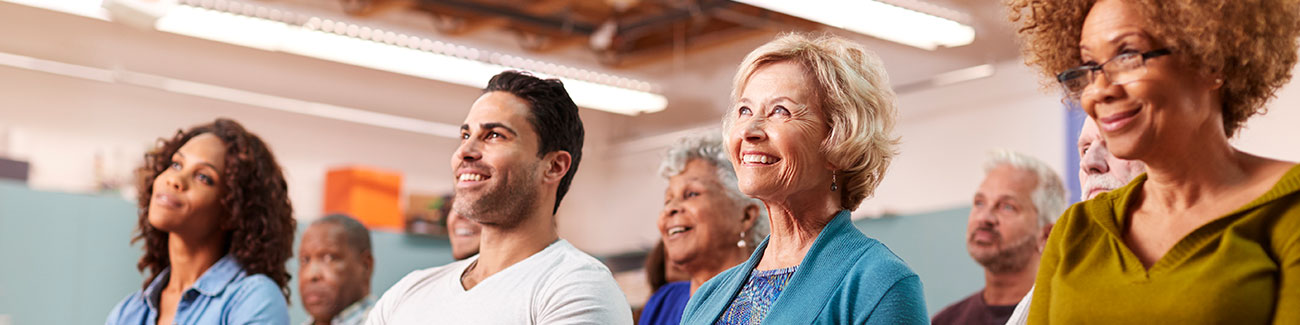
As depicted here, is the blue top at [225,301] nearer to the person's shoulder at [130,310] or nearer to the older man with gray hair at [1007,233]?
the person's shoulder at [130,310]

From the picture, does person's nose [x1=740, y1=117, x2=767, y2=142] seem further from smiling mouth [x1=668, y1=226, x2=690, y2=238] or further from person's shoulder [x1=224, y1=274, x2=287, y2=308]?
person's shoulder [x1=224, y1=274, x2=287, y2=308]

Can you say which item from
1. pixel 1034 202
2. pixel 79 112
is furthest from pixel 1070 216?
pixel 79 112

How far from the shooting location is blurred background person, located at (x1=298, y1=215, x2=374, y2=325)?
445 cm

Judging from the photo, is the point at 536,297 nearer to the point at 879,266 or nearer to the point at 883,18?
the point at 879,266

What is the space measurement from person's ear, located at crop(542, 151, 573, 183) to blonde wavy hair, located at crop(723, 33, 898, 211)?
1.92ft

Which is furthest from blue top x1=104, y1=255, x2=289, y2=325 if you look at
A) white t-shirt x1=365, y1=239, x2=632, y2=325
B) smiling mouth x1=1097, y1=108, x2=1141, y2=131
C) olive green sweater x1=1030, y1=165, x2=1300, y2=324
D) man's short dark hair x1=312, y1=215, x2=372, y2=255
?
smiling mouth x1=1097, y1=108, x2=1141, y2=131

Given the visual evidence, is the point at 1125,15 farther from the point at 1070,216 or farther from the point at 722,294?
the point at 722,294

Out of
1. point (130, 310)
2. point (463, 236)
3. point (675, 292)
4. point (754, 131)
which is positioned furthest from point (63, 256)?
point (754, 131)

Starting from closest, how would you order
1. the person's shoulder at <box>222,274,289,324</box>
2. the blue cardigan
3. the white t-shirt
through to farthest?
the blue cardigan → the white t-shirt → the person's shoulder at <box>222,274,289,324</box>

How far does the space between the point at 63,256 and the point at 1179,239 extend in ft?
21.9

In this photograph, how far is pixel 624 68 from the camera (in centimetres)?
1095

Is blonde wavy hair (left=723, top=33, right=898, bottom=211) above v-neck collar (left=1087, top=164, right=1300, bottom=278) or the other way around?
above

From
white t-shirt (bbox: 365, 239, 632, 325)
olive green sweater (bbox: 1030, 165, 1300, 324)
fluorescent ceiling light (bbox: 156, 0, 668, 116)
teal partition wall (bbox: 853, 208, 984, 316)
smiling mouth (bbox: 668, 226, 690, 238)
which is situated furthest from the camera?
fluorescent ceiling light (bbox: 156, 0, 668, 116)

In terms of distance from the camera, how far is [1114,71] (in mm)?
1483
